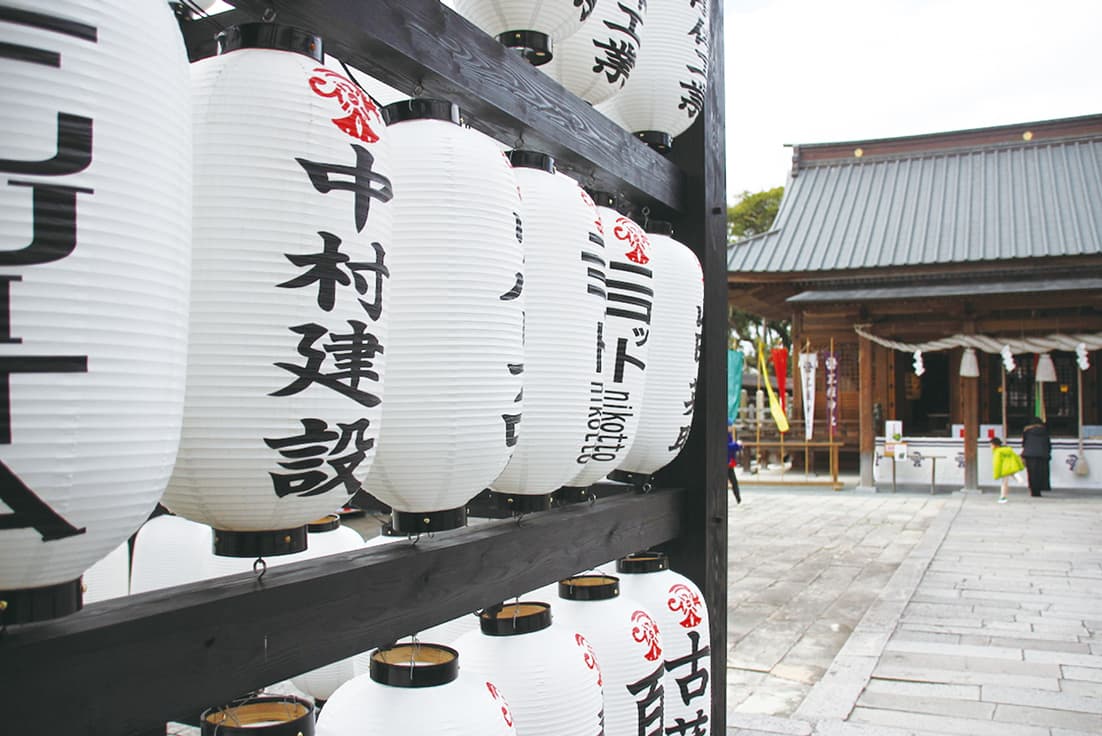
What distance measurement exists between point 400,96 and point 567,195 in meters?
0.54

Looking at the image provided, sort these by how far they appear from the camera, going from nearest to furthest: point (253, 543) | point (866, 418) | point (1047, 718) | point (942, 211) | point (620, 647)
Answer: point (253, 543)
point (620, 647)
point (1047, 718)
point (866, 418)
point (942, 211)

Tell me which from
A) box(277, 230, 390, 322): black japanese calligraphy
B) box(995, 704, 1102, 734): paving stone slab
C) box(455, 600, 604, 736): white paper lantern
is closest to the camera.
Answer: box(277, 230, 390, 322): black japanese calligraphy

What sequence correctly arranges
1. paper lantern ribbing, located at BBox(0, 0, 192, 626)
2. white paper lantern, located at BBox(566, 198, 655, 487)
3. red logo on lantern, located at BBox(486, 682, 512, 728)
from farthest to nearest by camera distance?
white paper lantern, located at BBox(566, 198, 655, 487) < red logo on lantern, located at BBox(486, 682, 512, 728) < paper lantern ribbing, located at BBox(0, 0, 192, 626)

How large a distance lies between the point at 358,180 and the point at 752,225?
104 feet

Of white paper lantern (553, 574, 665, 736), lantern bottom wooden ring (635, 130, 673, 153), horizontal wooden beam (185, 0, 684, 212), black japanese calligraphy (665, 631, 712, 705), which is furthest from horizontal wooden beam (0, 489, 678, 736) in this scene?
lantern bottom wooden ring (635, 130, 673, 153)

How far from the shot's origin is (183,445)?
1159 millimetres

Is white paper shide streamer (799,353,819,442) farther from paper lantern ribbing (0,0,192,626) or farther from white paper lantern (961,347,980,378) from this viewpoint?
paper lantern ribbing (0,0,192,626)

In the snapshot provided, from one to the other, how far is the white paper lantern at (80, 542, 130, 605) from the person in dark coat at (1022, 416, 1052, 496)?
48.5 feet

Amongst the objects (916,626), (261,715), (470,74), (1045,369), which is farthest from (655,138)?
(1045,369)

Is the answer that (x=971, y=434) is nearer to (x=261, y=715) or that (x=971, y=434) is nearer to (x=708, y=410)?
(x=708, y=410)

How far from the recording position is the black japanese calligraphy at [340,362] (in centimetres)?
118

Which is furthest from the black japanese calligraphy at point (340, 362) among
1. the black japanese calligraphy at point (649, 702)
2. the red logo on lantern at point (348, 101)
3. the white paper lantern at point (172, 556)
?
the black japanese calligraphy at point (649, 702)

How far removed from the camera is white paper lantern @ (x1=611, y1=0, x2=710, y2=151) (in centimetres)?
254

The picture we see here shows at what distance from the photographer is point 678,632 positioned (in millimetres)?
2346
